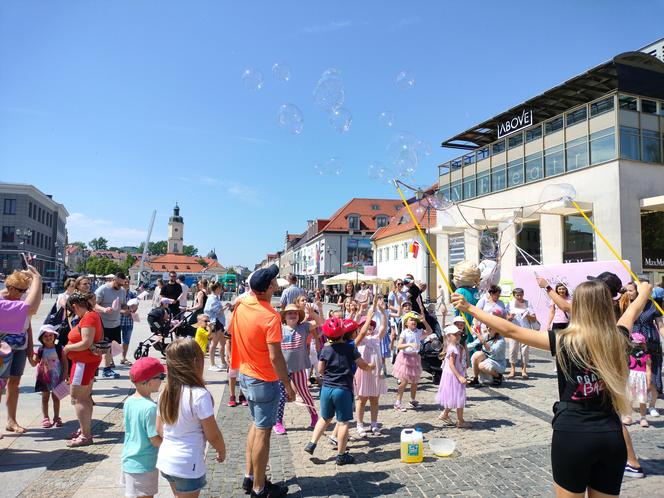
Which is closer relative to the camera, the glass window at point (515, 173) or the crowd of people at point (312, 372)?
the crowd of people at point (312, 372)

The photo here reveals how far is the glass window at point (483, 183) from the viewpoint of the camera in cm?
3309

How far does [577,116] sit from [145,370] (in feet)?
94.3

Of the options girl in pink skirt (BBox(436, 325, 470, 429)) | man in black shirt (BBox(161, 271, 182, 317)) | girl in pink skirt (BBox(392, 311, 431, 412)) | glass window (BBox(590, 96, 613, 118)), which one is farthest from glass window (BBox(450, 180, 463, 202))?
→ girl in pink skirt (BBox(436, 325, 470, 429))

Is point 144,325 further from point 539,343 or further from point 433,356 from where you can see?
point 539,343

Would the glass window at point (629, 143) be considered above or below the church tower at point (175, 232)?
below

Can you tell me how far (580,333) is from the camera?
2.51 meters

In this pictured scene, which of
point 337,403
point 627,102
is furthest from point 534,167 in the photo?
point 337,403

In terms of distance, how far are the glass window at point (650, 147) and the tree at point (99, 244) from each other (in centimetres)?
18407

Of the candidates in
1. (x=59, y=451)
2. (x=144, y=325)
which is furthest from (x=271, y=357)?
(x=144, y=325)

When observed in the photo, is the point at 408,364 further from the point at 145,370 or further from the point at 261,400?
the point at 145,370

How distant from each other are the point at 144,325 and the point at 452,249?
26.3 m

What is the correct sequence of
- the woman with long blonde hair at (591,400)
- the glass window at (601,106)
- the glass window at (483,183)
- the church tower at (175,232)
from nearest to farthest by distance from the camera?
the woman with long blonde hair at (591,400)
the glass window at (601,106)
the glass window at (483,183)
the church tower at (175,232)

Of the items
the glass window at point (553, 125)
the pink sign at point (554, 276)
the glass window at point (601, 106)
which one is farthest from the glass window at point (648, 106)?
the pink sign at point (554, 276)

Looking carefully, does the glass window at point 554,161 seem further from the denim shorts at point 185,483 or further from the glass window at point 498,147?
the denim shorts at point 185,483
